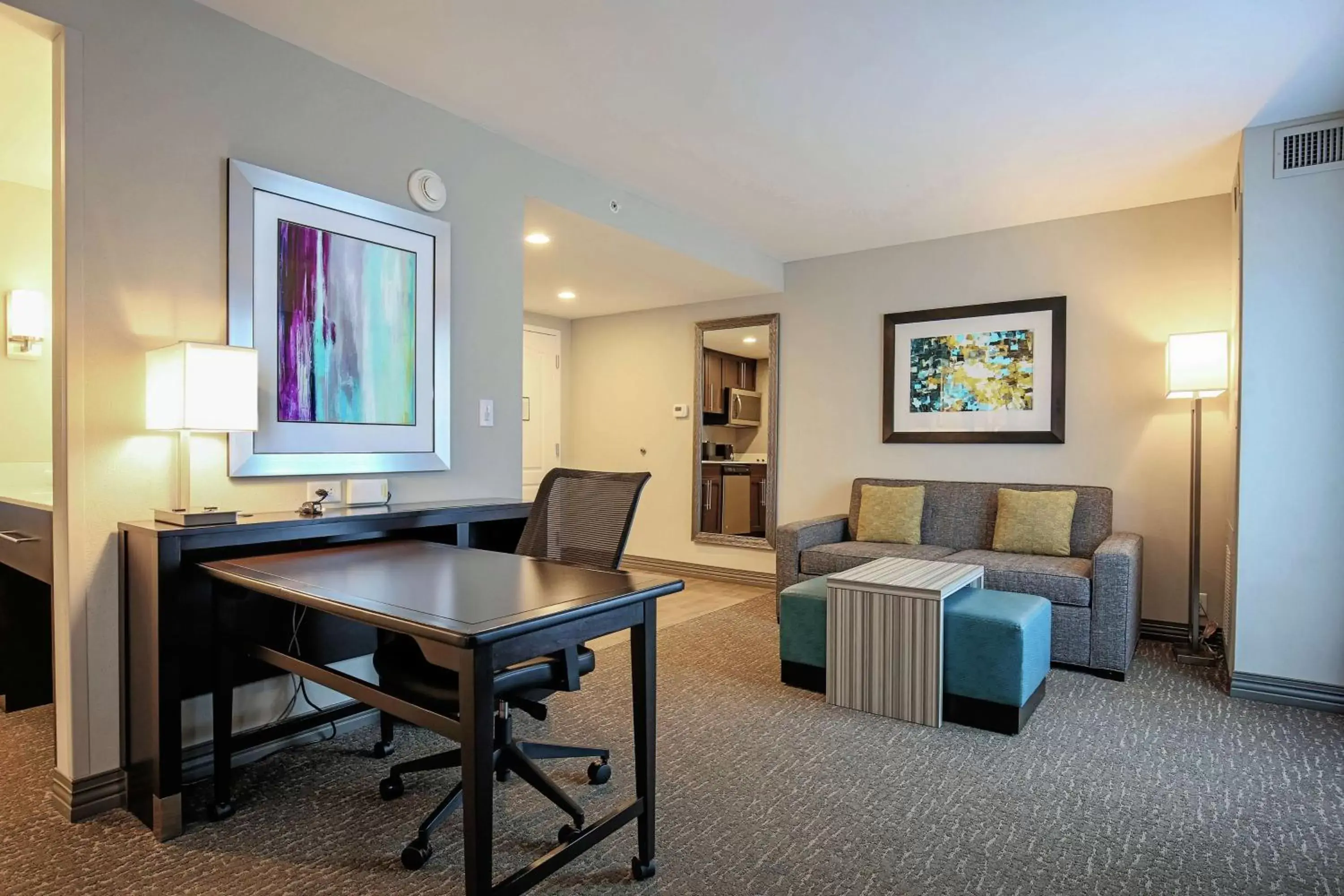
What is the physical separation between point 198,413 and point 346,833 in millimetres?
1213

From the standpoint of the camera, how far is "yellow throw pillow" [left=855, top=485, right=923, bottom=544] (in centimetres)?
466

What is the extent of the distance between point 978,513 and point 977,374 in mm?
900

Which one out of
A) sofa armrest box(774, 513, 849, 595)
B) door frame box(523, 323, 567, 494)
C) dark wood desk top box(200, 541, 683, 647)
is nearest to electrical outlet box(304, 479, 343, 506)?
dark wood desk top box(200, 541, 683, 647)

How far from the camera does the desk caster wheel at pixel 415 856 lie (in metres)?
1.84

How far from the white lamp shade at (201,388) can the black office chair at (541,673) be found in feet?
2.61

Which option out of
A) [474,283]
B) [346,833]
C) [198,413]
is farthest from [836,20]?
[346,833]

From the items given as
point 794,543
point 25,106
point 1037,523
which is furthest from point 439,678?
point 1037,523

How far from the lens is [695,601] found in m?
5.07

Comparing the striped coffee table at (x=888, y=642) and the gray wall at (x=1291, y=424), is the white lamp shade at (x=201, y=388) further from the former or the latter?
the gray wall at (x=1291, y=424)

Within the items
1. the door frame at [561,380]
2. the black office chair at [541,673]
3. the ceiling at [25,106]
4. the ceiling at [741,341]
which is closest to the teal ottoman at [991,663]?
the black office chair at [541,673]

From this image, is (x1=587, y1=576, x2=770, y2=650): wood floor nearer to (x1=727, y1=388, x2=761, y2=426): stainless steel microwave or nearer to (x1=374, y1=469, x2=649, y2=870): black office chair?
(x1=727, y1=388, x2=761, y2=426): stainless steel microwave

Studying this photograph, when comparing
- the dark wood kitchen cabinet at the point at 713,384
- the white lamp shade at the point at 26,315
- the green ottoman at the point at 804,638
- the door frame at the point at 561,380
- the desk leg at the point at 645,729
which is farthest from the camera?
the door frame at the point at 561,380

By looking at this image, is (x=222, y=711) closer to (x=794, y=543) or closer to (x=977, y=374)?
(x=794, y=543)

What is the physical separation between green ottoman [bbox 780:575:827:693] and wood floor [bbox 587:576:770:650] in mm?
1059
